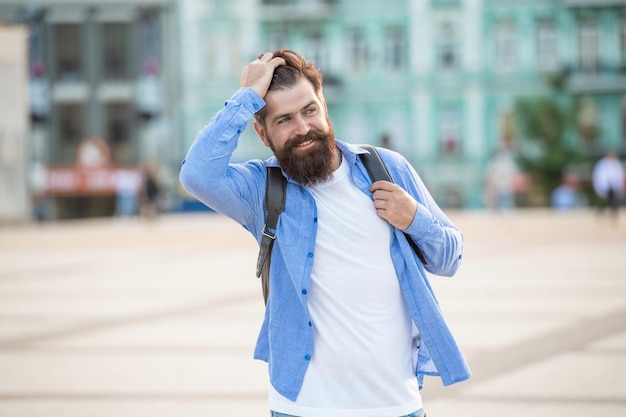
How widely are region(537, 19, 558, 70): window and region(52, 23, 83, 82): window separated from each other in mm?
20438

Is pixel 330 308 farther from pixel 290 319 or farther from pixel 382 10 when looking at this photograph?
pixel 382 10

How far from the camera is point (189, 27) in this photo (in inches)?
2032

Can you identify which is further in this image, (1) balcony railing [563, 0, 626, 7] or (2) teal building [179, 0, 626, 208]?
(2) teal building [179, 0, 626, 208]

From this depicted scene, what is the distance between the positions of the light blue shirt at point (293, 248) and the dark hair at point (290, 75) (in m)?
0.07

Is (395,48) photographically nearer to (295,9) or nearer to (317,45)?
(317,45)

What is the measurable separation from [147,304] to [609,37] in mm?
39102

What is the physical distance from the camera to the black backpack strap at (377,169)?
11.4 ft

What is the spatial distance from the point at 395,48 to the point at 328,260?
47182mm

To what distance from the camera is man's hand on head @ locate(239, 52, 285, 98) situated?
3.45 meters

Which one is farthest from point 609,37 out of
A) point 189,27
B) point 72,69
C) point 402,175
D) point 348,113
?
point 402,175

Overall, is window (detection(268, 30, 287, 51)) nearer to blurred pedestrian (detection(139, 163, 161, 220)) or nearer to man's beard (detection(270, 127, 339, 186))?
blurred pedestrian (detection(139, 163, 161, 220))

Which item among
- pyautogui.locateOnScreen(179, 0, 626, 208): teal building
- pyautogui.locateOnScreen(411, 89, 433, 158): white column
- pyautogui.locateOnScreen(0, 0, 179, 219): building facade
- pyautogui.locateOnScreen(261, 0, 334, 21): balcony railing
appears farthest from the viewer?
pyautogui.locateOnScreen(0, 0, 179, 219): building facade

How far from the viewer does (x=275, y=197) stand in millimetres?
3480

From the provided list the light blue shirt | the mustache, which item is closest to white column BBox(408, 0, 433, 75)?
the light blue shirt
